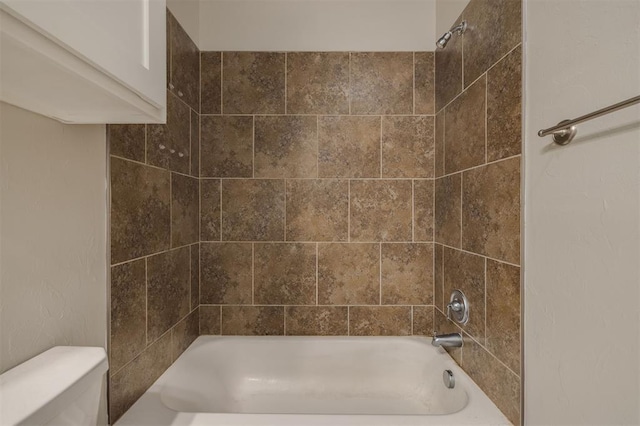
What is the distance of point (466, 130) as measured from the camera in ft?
4.63

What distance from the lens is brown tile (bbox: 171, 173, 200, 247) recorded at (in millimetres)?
1508

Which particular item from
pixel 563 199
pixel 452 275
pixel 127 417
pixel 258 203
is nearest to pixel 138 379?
pixel 127 417

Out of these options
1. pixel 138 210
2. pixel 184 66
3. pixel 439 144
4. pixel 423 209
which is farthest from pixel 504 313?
pixel 184 66

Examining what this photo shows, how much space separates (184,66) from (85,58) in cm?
121

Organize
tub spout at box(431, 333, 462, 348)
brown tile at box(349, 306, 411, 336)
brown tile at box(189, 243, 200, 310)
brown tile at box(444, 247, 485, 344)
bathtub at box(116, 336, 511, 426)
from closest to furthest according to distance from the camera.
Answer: brown tile at box(444, 247, 485, 344), tub spout at box(431, 333, 462, 348), bathtub at box(116, 336, 511, 426), brown tile at box(189, 243, 200, 310), brown tile at box(349, 306, 411, 336)

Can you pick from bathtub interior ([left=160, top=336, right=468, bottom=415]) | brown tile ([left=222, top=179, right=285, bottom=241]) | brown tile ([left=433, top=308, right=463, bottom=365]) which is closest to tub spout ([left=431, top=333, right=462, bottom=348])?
brown tile ([left=433, top=308, right=463, bottom=365])

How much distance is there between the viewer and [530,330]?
0.98 metres

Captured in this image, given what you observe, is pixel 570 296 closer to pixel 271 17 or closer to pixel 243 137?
pixel 243 137

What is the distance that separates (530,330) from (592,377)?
22 cm

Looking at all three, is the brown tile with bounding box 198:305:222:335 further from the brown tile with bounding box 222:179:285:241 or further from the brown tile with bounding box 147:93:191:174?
the brown tile with bounding box 147:93:191:174

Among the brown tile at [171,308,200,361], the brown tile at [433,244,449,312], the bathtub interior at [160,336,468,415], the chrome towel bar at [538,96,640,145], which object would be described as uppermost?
the chrome towel bar at [538,96,640,145]

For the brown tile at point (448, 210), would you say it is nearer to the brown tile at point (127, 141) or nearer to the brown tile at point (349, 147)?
the brown tile at point (349, 147)

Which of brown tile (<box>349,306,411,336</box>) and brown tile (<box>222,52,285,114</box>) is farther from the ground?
brown tile (<box>222,52,285,114</box>)

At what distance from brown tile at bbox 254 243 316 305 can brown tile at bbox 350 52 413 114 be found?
33.1 inches
